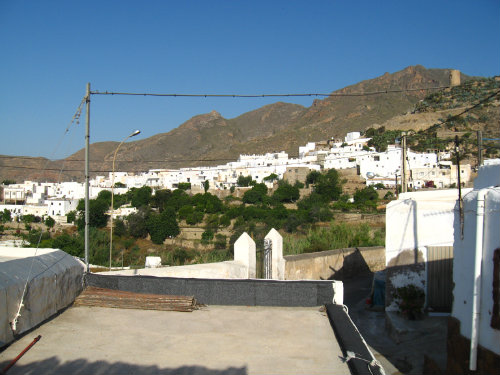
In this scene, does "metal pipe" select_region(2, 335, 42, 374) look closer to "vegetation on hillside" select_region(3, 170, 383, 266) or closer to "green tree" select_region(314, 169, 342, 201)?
"vegetation on hillside" select_region(3, 170, 383, 266)

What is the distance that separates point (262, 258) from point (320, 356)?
6333 millimetres

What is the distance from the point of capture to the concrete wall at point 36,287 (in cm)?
322

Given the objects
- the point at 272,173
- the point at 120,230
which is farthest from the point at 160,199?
the point at 272,173

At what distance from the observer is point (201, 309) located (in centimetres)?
448

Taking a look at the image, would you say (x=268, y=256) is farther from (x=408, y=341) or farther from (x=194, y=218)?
(x=194, y=218)

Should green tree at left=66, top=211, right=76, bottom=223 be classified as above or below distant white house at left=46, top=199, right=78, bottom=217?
below

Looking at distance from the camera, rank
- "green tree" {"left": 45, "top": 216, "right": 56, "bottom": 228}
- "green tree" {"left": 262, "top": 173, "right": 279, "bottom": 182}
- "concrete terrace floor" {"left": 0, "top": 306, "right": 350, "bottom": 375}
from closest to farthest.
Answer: "concrete terrace floor" {"left": 0, "top": 306, "right": 350, "bottom": 375}
"green tree" {"left": 45, "top": 216, "right": 56, "bottom": 228}
"green tree" {"left": 262, "top": 173, "right": 279, "bottom": 182}

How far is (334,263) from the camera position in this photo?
12.7 m

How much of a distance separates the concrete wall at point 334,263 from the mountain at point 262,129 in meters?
84.3

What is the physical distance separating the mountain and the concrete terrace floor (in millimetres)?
93341

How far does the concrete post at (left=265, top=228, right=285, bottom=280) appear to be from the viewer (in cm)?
937

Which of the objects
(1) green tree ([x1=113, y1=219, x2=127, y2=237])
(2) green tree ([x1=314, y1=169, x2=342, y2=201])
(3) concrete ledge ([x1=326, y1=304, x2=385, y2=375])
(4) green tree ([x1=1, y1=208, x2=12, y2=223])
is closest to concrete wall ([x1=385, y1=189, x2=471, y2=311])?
(3) concrete ledge ([x1=326, y1=304, x2=385, y2=375])

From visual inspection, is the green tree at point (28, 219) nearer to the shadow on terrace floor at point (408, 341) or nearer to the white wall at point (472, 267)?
the shadow on terrace floor at point (408, 341)

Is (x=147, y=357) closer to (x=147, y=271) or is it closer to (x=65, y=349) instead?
(x=65, y=349)
